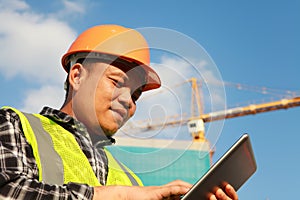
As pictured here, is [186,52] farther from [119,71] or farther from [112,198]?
[112,198]

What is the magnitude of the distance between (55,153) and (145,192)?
543 millimetres

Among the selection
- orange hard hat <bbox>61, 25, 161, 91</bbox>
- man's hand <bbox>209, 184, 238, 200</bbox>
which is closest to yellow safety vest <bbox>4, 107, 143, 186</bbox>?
orange hard hat <bbox>61, 25, 161, 91</bbox>

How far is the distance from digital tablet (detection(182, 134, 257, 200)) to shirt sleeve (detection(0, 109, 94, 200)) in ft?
1.19

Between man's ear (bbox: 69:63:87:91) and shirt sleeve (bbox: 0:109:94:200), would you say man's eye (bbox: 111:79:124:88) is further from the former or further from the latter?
shirt sleeve (bbox: 0:109:94:200)

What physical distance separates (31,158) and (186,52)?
717 mm

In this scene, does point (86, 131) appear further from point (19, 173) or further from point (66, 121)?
point (19, 173)

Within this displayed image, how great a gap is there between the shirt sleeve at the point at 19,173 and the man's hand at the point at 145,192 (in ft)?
0.19

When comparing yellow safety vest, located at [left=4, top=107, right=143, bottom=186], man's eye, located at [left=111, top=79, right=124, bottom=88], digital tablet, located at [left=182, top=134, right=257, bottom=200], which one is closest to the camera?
digital tablet, located at [left=182, top=134, right=257, bottom=200]

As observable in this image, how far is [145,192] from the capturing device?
1.42m

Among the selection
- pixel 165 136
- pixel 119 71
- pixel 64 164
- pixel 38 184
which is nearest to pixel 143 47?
pixel 119 71

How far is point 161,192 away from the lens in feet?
4.61

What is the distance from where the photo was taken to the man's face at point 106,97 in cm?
201

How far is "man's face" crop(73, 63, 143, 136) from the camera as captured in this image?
2008mm

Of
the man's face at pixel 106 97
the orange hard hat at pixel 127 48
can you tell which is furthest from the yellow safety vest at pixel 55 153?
the orange hard hat at pixel 127 48
